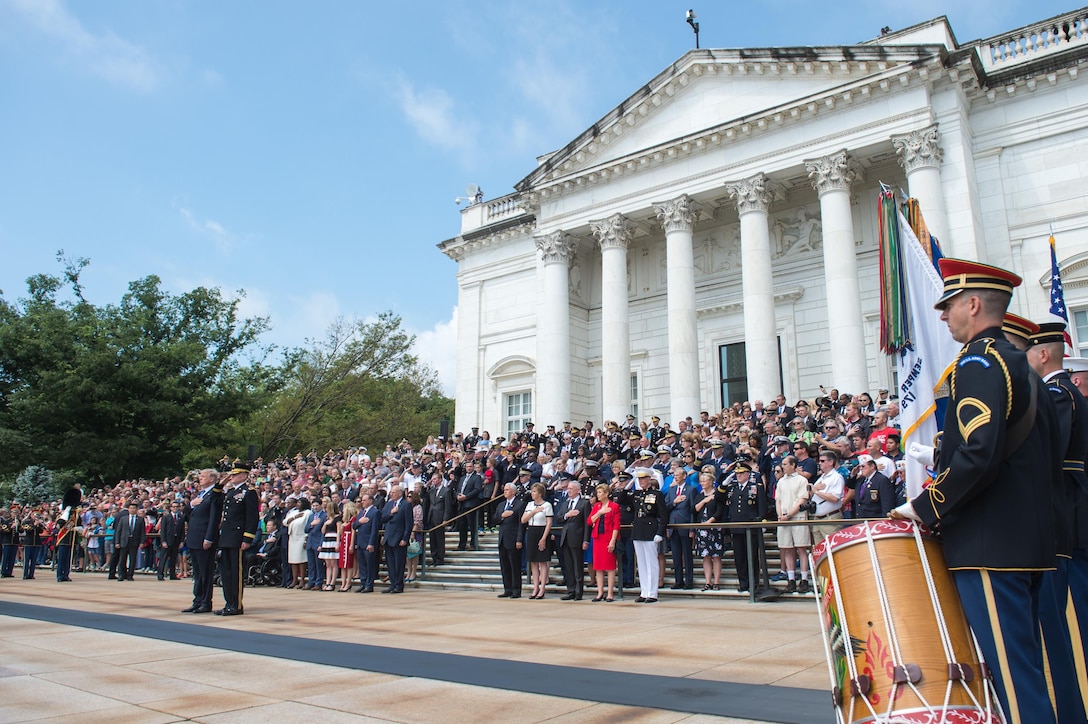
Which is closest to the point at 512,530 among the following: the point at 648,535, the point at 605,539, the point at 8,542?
the point at 605,539

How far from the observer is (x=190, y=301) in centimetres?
4416

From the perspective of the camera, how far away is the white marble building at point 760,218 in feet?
73.2

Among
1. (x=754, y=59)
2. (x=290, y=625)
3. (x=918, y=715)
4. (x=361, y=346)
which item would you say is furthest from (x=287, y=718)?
(x=361, y=346)

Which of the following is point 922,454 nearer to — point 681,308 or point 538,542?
point 538,542

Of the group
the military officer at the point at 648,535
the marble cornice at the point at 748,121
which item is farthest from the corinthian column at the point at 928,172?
the military officer at the point at 648,535

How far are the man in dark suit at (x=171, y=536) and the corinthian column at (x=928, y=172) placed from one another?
2152 cm

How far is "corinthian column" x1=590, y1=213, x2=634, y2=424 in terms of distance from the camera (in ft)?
89.6

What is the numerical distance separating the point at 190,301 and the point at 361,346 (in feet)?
32.6

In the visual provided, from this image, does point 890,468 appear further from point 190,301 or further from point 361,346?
point 190,301

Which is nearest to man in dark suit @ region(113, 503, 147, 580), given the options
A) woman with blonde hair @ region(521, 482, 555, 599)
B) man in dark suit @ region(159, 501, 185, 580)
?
man in dark suit @ region(159, 501, 185, 580)

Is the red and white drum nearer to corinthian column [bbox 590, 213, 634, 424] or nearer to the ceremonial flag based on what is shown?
the ceremonial flag

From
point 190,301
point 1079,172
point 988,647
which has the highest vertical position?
point 190,301

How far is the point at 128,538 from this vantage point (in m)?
20.6

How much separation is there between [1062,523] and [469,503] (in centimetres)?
1507
